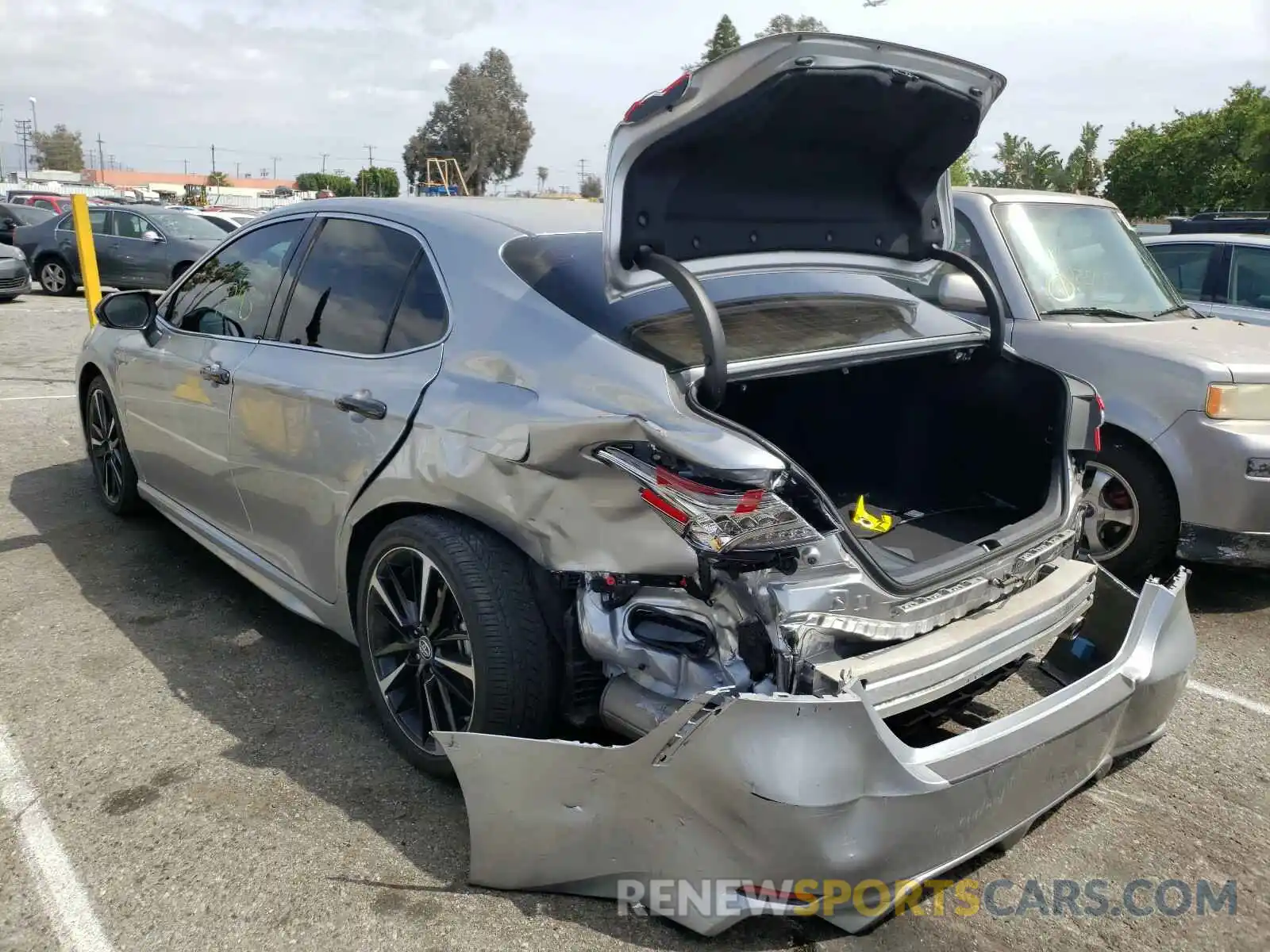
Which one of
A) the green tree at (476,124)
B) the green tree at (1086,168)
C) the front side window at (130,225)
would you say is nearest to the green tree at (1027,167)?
the green tree at (1086,168)

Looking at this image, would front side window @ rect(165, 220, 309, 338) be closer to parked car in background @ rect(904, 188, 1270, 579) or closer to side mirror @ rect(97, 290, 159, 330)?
side mirror @ rect(97, 290, 159, 330)

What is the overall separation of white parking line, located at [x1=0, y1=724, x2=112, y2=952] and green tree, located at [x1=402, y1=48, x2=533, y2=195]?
33.9m

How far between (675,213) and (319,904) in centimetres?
201

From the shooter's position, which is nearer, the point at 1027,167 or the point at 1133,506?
the point at 1133,506

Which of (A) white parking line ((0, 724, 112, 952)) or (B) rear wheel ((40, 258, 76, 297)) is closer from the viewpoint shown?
(A) white parking line ((0, 724, 112, 952))

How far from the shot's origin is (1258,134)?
26.3 meters

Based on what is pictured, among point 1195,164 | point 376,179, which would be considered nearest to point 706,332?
point 1195,164

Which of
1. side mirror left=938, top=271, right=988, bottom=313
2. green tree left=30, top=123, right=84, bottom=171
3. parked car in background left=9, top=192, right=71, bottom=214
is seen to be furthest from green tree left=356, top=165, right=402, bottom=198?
green tree left=30, top=123, right=84, bottom=171

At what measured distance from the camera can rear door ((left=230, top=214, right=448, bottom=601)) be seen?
3.03 m

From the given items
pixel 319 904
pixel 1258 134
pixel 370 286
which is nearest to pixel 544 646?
pixel 319 904

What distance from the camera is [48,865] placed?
2.67 meters

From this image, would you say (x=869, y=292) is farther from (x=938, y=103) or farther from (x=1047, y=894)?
(x=1047, y=894)

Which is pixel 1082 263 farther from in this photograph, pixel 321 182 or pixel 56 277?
Result: pixel 321 182

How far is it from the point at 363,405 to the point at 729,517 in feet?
4.42
